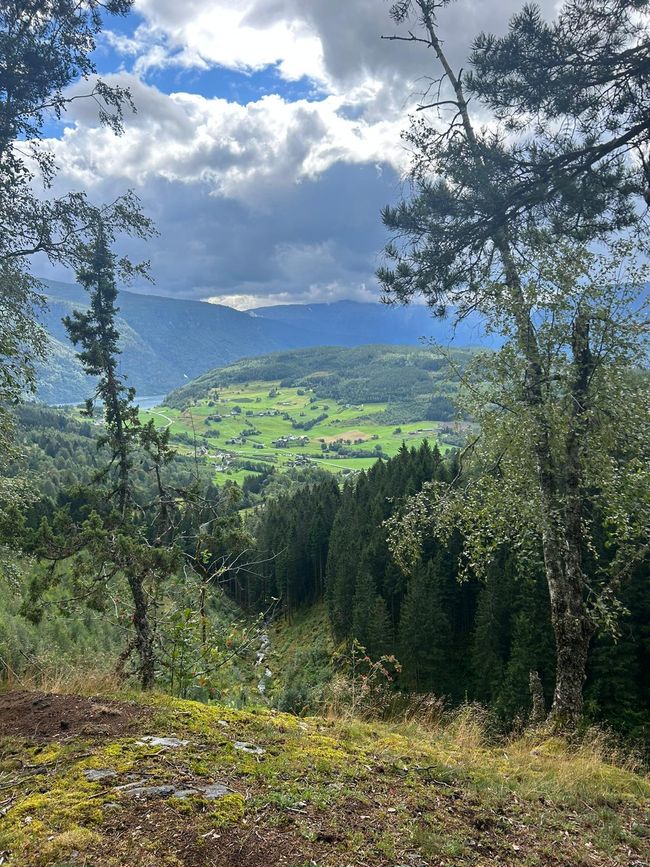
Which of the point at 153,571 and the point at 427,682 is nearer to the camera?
the point at 153,571

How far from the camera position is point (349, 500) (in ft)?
207

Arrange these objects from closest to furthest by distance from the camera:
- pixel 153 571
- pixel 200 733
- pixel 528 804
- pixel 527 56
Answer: pixel 528 804 < pixel 200 733 < pixel 527 56 < pixel 153 571

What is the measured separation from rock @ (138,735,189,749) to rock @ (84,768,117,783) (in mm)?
661

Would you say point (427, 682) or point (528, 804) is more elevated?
point (528, 804)

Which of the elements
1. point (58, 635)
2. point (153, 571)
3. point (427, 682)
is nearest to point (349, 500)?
point (427, 682)

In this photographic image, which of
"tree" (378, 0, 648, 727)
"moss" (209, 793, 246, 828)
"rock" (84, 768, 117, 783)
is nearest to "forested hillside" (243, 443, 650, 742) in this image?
"tree" (378, 0, 648, 727)

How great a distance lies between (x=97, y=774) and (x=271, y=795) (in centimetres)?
170

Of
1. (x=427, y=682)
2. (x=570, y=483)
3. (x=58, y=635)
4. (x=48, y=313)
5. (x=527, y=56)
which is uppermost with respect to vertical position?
(x=527, y=56)

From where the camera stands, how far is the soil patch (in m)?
5.47

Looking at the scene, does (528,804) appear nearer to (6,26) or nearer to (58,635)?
(6,26)

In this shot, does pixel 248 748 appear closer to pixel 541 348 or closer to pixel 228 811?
pixel 228 811

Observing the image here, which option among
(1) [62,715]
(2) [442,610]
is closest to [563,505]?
(1) [62,715]

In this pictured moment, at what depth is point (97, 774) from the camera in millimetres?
4520

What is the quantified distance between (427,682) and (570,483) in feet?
113
